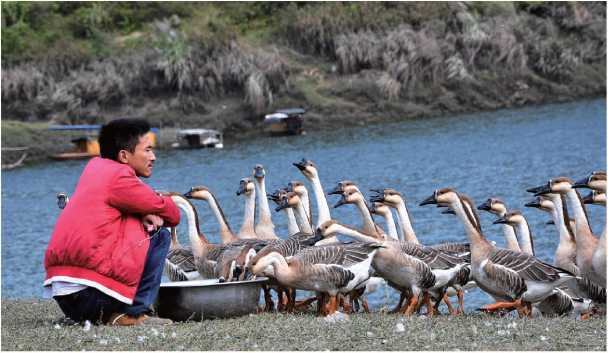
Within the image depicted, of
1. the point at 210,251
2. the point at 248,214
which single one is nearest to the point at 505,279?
the point at 210,251

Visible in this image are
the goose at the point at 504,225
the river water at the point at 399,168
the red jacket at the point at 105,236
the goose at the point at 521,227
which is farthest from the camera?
the river water at the point at 399,168

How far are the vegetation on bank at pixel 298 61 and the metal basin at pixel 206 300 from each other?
136 feet

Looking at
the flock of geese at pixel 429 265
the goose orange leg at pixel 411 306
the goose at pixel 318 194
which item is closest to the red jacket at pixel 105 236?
the flock of geese at pixel 429 265

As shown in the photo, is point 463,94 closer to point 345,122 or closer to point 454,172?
point 345,122

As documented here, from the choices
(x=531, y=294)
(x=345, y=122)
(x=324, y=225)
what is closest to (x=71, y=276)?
(x=324, y=225)

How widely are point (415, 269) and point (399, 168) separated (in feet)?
89.4

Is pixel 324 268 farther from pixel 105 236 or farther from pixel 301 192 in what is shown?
pixel 301 192

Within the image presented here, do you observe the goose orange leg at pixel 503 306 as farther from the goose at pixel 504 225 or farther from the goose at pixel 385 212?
the goose at pixel 385 212

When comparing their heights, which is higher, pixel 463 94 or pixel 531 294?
pixel 531 294

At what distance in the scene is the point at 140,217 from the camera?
9.90 meters

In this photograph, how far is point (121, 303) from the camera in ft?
32.1

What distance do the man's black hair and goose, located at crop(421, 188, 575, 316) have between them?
3.51 metres

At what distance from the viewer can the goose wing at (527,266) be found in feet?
36.0

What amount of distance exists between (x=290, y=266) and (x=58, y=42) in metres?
49.4
